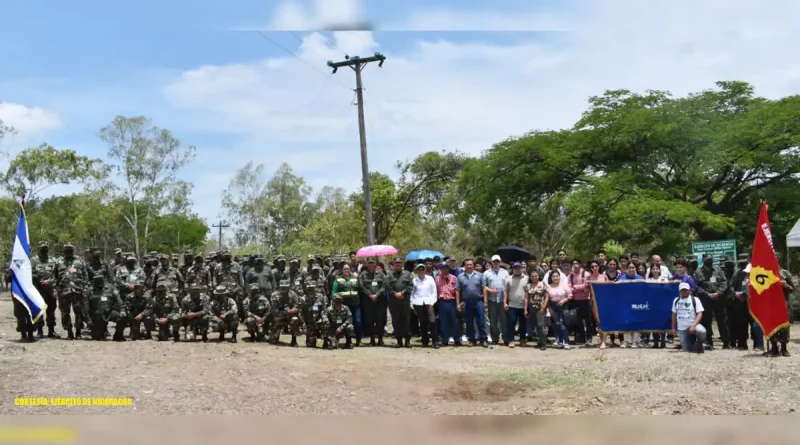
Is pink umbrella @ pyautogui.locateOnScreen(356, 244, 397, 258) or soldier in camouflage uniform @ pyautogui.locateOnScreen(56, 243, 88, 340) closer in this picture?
soldier in camouflage uniform @ pyautogui.locateOnScreen(56, 243, 88, 340)

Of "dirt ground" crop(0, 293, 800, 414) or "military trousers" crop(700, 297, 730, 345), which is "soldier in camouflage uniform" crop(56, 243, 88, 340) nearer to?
"dirt ground" crop(0, 293, 800, 414)

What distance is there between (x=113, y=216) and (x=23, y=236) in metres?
32.6

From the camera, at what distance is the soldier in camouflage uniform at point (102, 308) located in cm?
1238

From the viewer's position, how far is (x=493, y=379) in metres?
9.20

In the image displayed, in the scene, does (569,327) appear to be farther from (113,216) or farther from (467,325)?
(113,216)

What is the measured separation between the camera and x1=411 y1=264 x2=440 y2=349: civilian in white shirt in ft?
42.3

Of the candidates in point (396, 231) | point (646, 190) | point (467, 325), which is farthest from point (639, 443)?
point (396, 231)

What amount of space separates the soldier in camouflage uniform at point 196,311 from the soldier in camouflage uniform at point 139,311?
0.65 m

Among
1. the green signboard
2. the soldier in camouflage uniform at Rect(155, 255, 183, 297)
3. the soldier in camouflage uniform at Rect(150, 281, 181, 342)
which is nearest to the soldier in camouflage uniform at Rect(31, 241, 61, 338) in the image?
the soldier in camouflage uniform at Rect(150, 281, 181, 342)

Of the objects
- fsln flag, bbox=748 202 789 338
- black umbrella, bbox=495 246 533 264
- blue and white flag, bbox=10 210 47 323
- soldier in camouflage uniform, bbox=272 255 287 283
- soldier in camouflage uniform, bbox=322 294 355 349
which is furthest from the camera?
black umbrella, bbox=495 246 533 264

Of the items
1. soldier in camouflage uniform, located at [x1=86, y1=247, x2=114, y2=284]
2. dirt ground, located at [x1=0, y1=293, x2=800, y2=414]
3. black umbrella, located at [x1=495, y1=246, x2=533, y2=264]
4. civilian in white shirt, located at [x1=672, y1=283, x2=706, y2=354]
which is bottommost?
dirt ground, located at [x1=0, y1=293, x2=800, y2=414]

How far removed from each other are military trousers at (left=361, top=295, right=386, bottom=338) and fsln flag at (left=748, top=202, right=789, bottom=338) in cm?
657

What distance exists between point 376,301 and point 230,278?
2.99m

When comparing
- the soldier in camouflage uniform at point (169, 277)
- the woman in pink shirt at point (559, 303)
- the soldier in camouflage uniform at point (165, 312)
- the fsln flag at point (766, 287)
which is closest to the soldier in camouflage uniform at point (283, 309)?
the soldier in camouflage uniform at point (165, 312)
